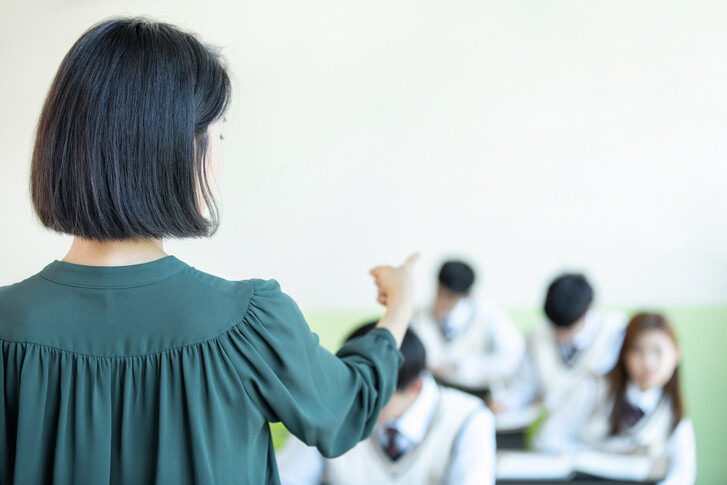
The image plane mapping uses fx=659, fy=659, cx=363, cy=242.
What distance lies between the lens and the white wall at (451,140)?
9.61ft

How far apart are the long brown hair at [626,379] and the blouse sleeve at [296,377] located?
1918 millimetres

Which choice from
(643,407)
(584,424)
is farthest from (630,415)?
(584,424)

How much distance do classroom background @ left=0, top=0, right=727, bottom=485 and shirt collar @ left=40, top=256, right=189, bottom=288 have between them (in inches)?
92.8

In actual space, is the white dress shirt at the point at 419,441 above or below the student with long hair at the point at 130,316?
below

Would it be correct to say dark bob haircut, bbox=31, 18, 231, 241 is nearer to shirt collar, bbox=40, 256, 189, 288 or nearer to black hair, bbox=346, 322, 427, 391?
shirt collar, bbox=40, 256, 189, 288

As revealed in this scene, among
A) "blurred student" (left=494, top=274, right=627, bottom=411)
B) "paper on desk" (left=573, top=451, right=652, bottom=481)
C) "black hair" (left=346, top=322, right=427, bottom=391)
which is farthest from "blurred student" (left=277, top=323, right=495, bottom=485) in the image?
"blurred student" (left=494, top=274, right=627, bottom=411)

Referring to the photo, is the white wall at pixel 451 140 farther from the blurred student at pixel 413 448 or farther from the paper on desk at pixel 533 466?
the blurred student at pixel 413 448

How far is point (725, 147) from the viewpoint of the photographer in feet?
9.56

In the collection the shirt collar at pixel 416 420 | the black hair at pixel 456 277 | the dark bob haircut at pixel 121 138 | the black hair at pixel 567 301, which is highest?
the dark bob haircut at pixel 121 138

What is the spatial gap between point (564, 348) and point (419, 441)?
1.14 m

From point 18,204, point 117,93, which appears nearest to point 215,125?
point 117,93

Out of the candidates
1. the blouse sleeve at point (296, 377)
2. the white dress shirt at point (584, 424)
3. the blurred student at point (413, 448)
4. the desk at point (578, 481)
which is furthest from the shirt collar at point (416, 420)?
the blouse sleeve at point (296, 377)

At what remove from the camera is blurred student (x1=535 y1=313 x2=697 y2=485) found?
2.37 meters

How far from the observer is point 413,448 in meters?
1.85
